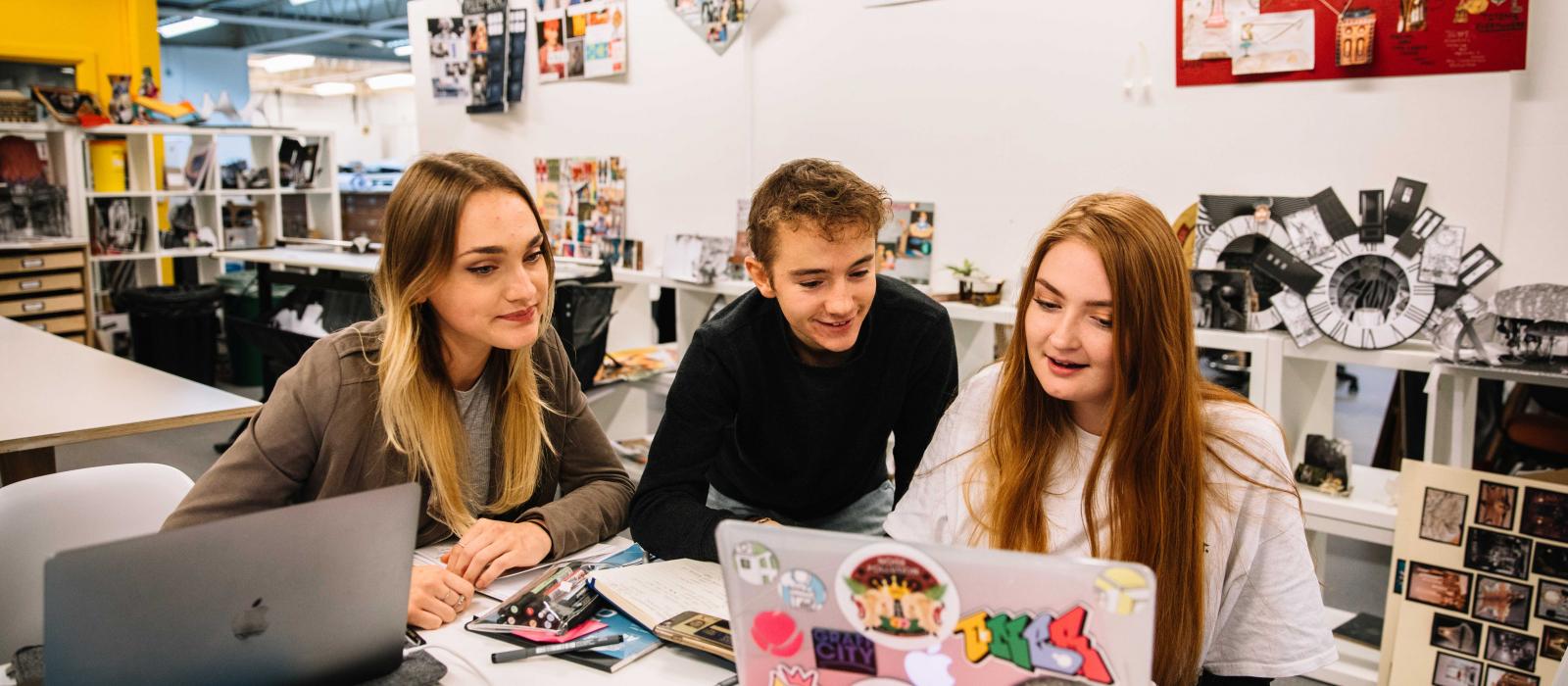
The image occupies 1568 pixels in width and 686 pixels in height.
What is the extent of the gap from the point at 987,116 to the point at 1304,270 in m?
0.96

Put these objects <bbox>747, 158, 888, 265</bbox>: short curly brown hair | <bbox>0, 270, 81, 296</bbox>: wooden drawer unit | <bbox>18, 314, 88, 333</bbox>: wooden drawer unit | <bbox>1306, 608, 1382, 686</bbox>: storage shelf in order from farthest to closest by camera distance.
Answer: <bbox>18, 314, 88, 333</bbox>: wooden drawer unit, <bbox>0, 270, 81, 296</bbox>: wooden drawer unit, <bbox>1306, 608, 1382, 686</bbox>: storage shelf, <bbox>747, 158, 888, 265</bbox>: short curly brown hair

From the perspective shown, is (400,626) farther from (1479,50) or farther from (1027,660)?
(1479,50)

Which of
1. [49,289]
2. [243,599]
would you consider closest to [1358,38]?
[243,599]

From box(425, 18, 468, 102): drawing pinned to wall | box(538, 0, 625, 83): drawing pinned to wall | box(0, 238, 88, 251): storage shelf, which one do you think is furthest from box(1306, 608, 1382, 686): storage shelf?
box(0, 238, 88, 251): storage shelf

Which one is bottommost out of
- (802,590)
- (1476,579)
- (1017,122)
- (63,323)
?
(1476,579)

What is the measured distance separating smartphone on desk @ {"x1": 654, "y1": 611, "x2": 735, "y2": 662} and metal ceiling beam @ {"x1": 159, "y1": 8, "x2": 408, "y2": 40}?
1181cm

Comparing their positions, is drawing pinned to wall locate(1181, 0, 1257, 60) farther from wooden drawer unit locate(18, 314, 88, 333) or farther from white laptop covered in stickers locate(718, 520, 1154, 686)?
wooden drawer unit locate(18, 314, 88, 333)

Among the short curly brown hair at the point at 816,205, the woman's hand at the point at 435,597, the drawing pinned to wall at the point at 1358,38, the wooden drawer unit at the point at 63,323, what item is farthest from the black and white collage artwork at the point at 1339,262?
the wooden drawer unit at the point at 63,323

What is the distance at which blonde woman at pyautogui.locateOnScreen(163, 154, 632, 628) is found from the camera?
1.54 meters

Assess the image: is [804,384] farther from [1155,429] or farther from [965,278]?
[965,278]

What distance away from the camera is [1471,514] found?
2.25 m

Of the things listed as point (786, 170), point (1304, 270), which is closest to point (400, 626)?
point (786, 170)

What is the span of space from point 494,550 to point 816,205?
28.0 inches

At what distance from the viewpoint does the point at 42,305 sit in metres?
6.15
